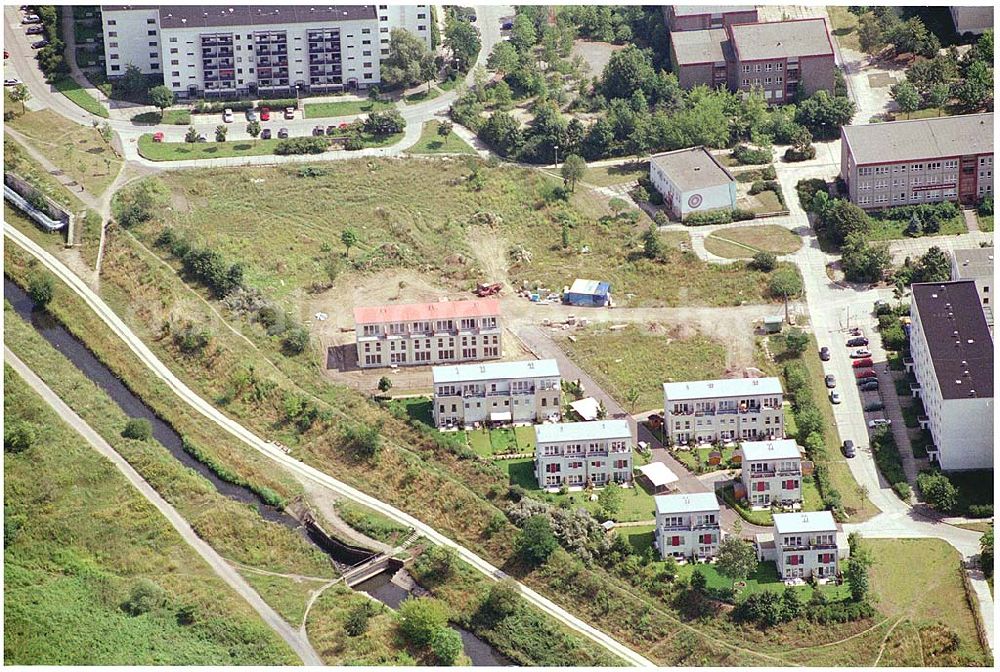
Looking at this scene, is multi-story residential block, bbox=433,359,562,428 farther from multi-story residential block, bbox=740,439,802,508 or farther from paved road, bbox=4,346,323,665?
paved road, bbox=4,346,323,665

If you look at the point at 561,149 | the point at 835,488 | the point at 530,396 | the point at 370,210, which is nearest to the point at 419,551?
the point at 530,396

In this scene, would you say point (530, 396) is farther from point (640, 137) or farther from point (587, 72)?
point (587, 72)

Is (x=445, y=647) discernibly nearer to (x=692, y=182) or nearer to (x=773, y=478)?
(x=773, y=478)

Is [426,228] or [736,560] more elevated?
[426,228]

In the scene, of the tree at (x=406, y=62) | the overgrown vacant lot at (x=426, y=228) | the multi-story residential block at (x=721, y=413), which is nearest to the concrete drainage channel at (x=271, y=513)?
the overgrown vacant lot at (x=426, y=228)

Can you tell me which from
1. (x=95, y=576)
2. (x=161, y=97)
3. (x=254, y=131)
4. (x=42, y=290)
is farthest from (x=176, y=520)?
(x=161, y=97)

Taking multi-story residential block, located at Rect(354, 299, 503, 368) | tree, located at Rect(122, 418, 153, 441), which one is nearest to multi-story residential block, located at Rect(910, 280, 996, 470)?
multi-story residential block, located at Rect(354, 299, 503, 368)
